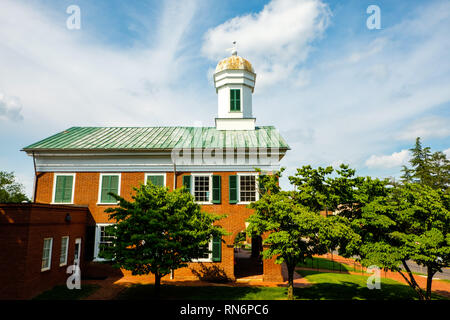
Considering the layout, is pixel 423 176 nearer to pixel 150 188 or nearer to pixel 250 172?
pixel 250 172

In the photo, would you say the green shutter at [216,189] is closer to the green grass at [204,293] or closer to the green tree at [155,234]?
the green tree at [155,234]

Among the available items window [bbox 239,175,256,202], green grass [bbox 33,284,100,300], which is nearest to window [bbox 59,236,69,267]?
green grass [bbox 33,284,100,300]

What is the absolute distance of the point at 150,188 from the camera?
12961 millimetres

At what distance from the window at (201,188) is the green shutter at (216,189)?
494mm

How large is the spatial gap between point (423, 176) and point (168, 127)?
44.5m

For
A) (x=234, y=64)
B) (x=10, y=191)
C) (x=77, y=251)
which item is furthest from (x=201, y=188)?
(x=10, y=191)

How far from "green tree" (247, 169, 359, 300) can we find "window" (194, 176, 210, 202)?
603 centimetres

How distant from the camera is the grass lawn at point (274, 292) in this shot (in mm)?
13195

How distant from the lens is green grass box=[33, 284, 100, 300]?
41.2ft

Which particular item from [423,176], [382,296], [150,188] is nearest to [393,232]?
[382,296]

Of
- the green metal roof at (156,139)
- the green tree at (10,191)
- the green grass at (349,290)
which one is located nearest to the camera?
the green grass at (349,290)

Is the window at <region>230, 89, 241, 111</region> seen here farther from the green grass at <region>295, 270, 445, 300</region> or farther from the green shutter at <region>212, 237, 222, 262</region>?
the green grass at <region>295, 270, 445, 300</region>

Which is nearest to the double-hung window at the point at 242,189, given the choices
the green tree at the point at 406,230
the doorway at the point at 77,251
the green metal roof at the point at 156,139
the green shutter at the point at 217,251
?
the green metal roof at the point at 156,139

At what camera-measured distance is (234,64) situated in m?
22.2
